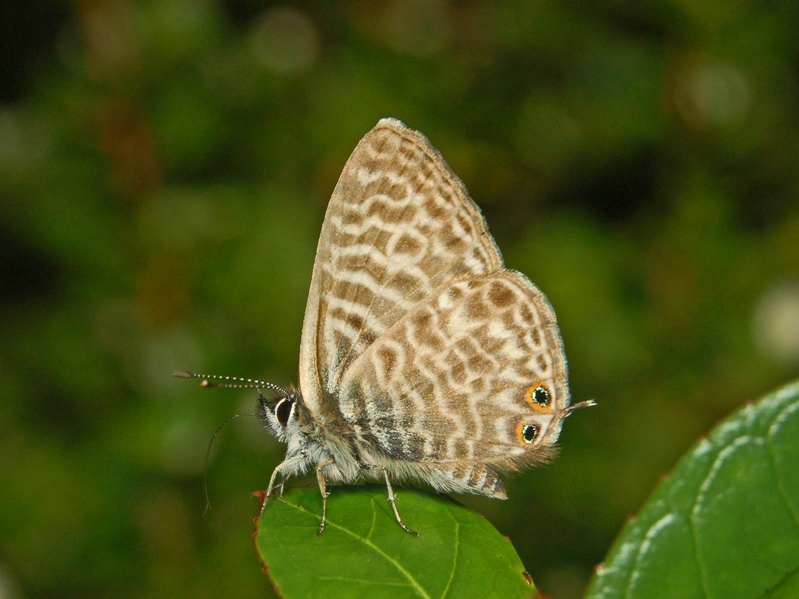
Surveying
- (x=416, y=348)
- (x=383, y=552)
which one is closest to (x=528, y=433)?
(x=416, y=348)

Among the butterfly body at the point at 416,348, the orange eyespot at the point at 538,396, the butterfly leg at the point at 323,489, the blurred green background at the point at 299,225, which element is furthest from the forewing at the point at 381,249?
the blurred green background at the point at 299,225

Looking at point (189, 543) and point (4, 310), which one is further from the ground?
point (4, 310)

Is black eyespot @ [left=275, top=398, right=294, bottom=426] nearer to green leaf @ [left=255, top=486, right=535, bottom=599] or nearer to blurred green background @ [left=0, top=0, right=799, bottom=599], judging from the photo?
green leaf @ [left=255, top=486, right=535, bottom=599]

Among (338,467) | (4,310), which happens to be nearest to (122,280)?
(4,310)

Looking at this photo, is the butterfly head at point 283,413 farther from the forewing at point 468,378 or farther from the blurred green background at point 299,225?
the blurred green background at point 299,225

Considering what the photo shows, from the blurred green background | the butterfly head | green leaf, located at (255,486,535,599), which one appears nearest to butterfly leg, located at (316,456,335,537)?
green leaf, located at (255,486,535,599)

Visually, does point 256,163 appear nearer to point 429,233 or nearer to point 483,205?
point 483,205
